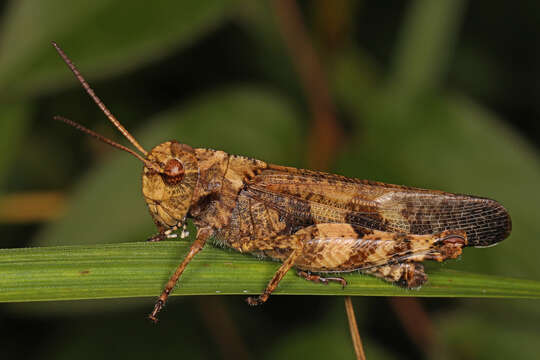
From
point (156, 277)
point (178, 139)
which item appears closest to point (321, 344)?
point (156, 277)

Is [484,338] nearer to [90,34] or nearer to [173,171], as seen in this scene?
[173,171]

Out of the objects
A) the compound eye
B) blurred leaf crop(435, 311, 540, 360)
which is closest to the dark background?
blurred leaf crop(435, 311, 540, 360)

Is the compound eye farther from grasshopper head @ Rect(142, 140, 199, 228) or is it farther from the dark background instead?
A: the dark background

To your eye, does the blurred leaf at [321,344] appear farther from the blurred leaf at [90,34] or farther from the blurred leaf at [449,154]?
the blurred leaf at [90,34]

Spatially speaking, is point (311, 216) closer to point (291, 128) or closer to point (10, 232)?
point (291, 128)

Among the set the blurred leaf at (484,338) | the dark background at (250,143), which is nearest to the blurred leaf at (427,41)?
the dark background at (250,143)

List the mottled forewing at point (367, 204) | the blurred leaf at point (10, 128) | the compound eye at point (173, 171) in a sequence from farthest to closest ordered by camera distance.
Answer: the blurred leaf at point (10, 128) < the mottled forewing at point (367, 204) < the compound eye at point (173, 171)

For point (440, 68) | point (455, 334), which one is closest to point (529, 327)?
point (455, 334)

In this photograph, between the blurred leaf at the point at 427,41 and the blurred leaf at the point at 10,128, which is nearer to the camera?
the blurred leaf at the point at 10,128
